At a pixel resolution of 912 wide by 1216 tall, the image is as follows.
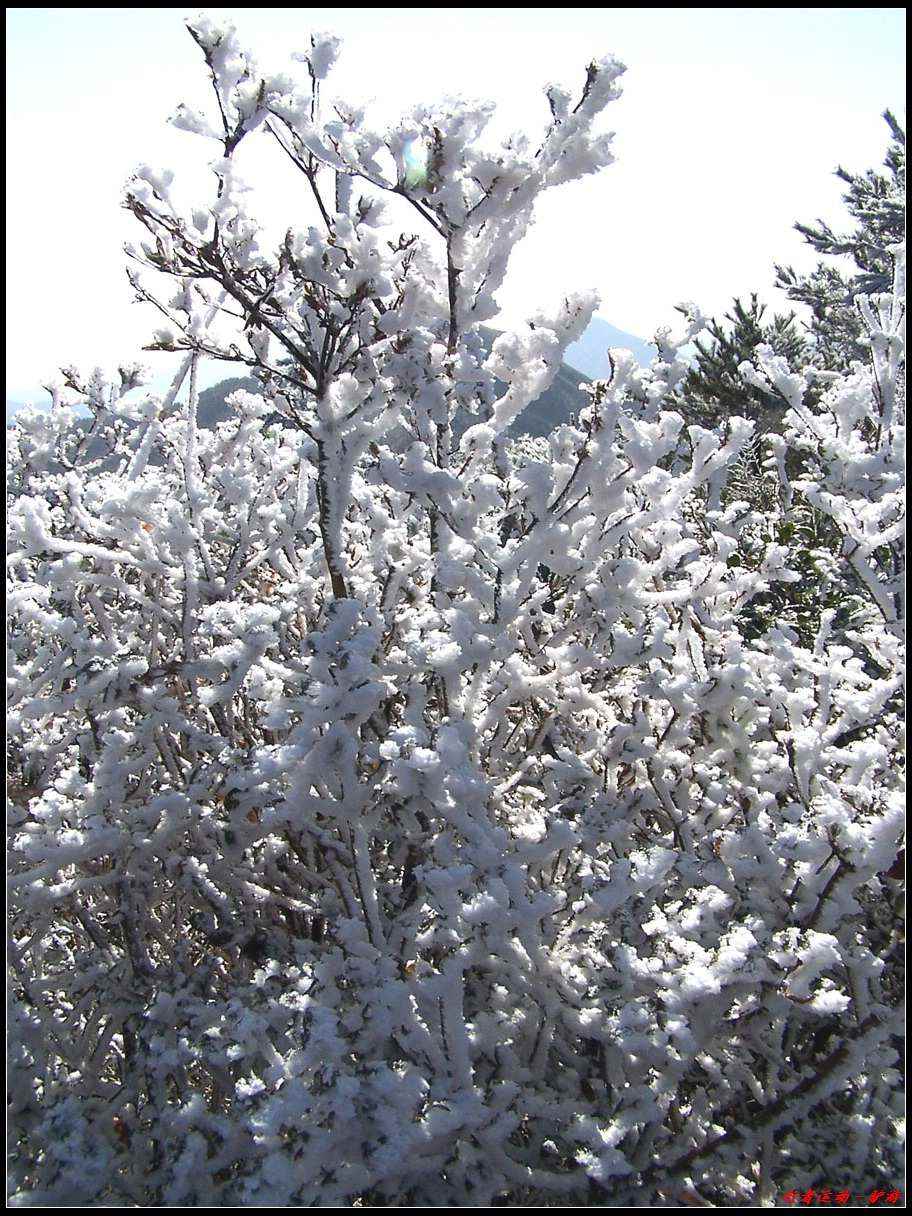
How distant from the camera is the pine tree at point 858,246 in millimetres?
16609

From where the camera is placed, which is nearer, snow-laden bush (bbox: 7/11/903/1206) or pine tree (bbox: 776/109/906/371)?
snow-laden bush (bbox: 7/11/903/1206)

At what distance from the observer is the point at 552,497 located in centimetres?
245

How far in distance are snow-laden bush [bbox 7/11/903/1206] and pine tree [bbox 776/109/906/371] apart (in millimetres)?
14641

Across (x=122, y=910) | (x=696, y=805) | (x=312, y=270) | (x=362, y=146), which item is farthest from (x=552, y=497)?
(x=122, y=910)

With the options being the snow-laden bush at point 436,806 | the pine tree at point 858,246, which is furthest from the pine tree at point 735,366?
the snow-laden bush at point 436,806

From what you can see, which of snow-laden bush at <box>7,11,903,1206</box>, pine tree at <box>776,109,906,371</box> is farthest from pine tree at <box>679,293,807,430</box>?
snow-laden bush at <box>7,11,903,1206</box>

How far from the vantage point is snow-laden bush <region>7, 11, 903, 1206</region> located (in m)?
2.07

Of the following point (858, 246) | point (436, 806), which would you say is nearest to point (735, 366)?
point (858, 246)

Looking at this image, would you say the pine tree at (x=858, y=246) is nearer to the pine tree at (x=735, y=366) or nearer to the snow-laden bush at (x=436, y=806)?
the pine tree at (x=735, y=366)

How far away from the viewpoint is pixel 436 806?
2.12 m

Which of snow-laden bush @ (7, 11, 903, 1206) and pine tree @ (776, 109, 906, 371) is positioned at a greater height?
pine tree @ (776, 109, 906, 371)

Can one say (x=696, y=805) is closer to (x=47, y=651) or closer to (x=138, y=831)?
(x=138, y=831)

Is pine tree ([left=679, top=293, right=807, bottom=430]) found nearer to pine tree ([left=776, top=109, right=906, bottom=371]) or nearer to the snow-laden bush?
pine tree ([left=776, top=109, right=906, bottom=371])

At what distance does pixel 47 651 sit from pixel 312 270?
1699mm
